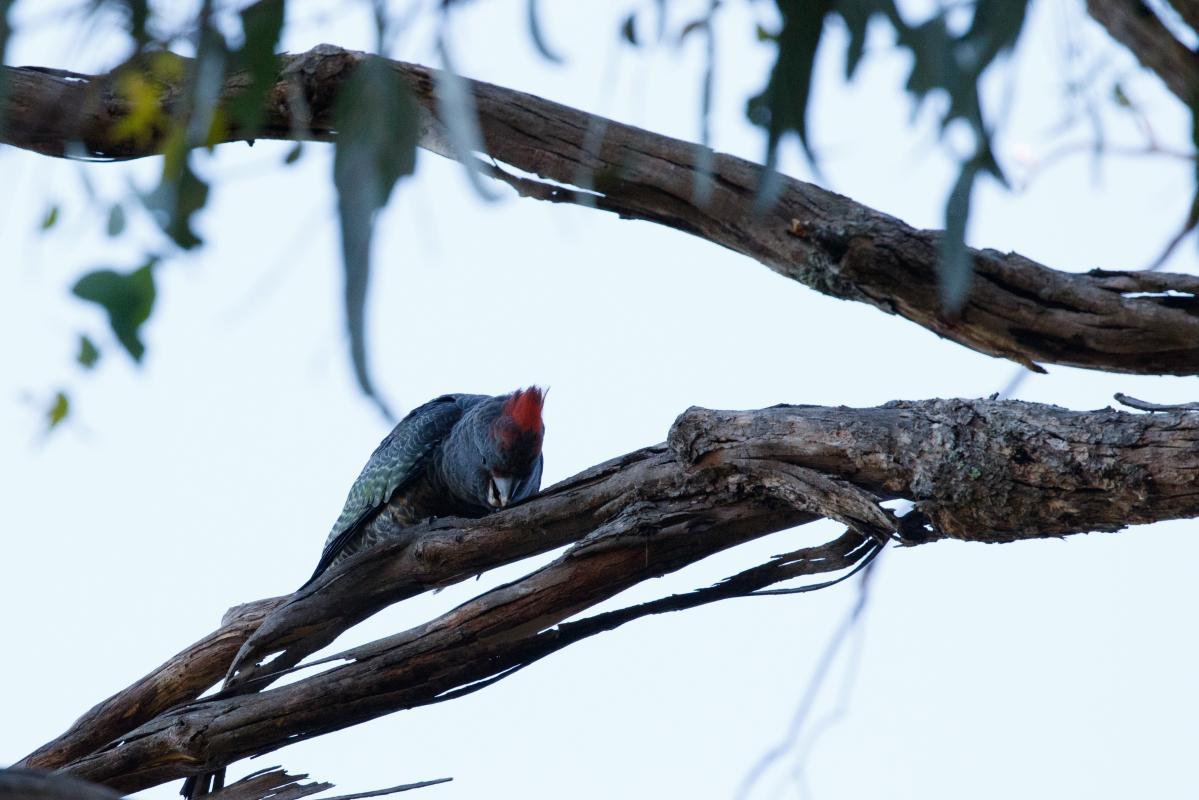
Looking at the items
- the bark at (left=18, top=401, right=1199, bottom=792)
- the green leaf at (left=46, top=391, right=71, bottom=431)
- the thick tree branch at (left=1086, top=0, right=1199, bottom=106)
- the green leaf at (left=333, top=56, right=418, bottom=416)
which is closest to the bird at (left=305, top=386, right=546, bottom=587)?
the bark at (left=18, top=401, right=1199, bottom=792)

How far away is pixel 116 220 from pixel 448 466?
3124 mm

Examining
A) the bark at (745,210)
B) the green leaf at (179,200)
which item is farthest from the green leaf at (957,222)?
the green leaf at (179,200)

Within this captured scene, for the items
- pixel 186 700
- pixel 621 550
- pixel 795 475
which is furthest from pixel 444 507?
pixel 795 475

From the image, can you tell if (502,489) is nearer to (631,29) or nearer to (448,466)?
(448,466)

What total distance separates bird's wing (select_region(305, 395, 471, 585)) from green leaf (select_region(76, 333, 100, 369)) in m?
2.53

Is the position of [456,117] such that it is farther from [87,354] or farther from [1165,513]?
[1165,513]

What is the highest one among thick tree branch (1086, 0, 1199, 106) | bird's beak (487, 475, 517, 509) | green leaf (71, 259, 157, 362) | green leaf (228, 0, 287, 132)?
thick tree branch (1086, 0, 1199, 106)

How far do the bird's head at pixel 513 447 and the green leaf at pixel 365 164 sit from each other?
2987 mm

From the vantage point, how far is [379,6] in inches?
66.2

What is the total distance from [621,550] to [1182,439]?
135 centimetres

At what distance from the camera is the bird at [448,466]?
487 centimetres

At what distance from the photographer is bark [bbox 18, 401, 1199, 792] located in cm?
257

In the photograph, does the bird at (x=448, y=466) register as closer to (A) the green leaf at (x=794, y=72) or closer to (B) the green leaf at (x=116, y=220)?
(B) the green leaf at (x=116, y=220)

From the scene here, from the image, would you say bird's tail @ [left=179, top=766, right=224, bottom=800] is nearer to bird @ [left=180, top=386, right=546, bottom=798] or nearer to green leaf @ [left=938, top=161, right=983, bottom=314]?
bird @ [left=180, top=386, right=546, bottom=798]
